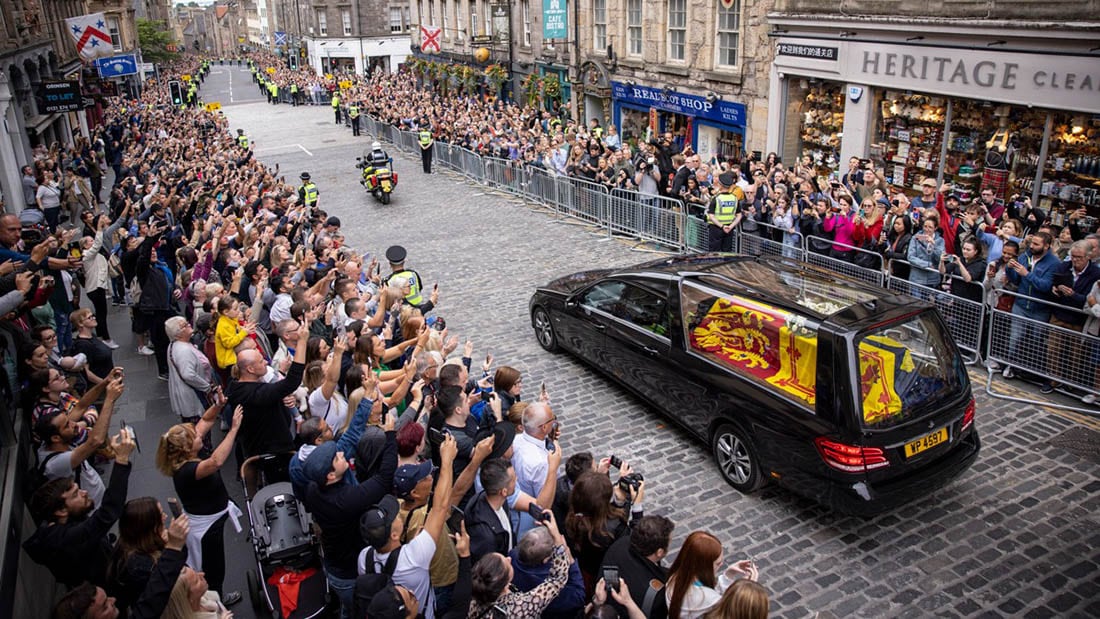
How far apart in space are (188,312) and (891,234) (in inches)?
336

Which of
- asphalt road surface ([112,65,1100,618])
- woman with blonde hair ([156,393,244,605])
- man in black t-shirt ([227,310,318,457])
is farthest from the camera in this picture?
man in black t-shirt ([227,310,318,457])

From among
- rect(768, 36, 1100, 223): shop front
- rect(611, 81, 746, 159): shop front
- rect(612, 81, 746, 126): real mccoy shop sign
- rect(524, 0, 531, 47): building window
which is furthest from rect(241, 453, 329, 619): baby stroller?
rect(524, 0, 531, 47): building window

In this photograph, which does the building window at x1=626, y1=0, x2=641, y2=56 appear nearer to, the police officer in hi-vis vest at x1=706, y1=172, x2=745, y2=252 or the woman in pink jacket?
the police officer in hi-vis vest at x1=706, y1=172, x2=745, y2=252

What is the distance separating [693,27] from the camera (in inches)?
797

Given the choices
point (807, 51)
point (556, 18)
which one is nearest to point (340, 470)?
point (807, 51)

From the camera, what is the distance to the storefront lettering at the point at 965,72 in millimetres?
11430

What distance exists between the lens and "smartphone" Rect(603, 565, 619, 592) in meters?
3.92

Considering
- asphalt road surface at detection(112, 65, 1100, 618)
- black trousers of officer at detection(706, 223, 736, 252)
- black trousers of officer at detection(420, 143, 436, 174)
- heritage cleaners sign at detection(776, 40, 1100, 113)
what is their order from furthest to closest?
black trousers of officer at detection(420, 143, 436, 174)
black trousers of officer at detection(706, 223, 736, 252)
heritage cleaners sign at detection(776, 40, 1100, 113)
asphalt road surface at detection(112, 65, 1100, 618)

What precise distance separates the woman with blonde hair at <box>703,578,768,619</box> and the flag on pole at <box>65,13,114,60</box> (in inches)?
1027

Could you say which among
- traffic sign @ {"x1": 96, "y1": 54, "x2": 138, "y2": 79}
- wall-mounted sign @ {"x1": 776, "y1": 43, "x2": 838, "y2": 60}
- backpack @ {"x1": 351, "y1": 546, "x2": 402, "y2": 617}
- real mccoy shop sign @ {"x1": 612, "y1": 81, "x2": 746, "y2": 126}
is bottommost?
backpack @ {"x1": 351, "y1": 546, "x2": 402, "y2": 617}

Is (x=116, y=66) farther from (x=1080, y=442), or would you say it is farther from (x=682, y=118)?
(x=1080, y=442)

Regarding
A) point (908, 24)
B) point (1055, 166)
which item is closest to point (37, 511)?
point (1055, 166)

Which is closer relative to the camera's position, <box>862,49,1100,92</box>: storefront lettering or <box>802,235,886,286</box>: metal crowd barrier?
<box>802,235,886,286</box>: metal crowd barrier

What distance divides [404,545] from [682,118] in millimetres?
19632
